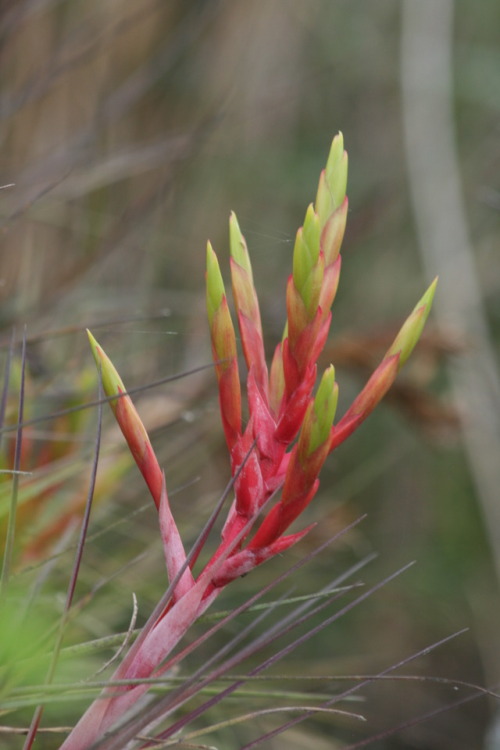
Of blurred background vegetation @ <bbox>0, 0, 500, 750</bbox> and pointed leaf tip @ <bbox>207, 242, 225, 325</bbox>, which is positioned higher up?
pointed leaf tip @ <bbox>207, 242, 225, 325</bbox>

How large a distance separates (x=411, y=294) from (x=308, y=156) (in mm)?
391

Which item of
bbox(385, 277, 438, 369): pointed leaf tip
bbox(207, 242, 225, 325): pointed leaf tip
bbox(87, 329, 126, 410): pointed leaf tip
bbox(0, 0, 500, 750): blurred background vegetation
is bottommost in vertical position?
bbox(0, 0, 500, 750): blurred background vegetation

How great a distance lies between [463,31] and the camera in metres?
2.20

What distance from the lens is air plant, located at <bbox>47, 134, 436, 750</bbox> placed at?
27 cm

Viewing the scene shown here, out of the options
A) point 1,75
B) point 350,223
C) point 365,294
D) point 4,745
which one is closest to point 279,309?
point 350,223

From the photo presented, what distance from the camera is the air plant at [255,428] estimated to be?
27 centimetres

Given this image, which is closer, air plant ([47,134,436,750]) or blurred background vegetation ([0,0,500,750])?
air plant ([47,134,436,750])

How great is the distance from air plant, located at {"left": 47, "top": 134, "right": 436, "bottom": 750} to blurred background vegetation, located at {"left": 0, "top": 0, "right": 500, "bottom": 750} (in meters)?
0.04

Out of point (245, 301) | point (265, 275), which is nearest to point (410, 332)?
point (245, 301)

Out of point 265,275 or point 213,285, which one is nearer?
point 213,285

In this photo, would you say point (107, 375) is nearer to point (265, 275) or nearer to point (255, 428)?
point (255, 428)

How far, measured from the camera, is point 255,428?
0.30m

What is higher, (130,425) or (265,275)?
(130,425)

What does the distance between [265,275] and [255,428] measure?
110 cm
